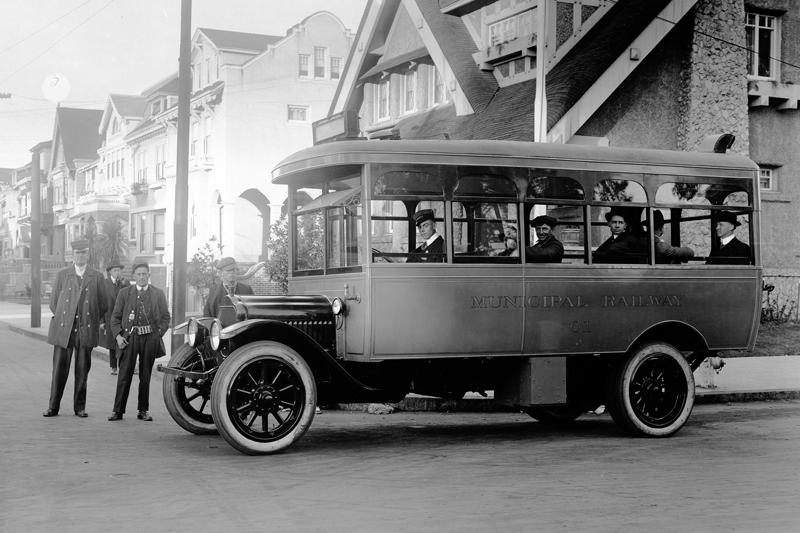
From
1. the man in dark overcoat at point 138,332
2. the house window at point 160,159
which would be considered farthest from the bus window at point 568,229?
the house window at point 160,159

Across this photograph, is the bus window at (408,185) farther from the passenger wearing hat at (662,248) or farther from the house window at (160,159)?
the house window at (160,159)

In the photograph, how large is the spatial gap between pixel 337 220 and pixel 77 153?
223 ft

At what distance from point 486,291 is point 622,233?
172 cm

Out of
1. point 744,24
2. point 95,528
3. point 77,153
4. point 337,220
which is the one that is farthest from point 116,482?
point 77,153

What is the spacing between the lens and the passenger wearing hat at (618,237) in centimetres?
1011

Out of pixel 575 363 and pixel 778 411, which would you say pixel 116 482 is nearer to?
pixel 575 363

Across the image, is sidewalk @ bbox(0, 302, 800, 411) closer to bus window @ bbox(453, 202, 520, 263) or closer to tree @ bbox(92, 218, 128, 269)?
bus window @ bbox(453, 202, 520, 263)

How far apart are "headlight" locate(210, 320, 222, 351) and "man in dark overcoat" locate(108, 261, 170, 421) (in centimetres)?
264

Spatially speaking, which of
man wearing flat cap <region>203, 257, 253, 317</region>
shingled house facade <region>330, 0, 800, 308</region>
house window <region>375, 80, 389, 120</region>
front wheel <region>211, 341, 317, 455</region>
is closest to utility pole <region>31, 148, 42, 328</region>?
house window <region>375, 80, 389, 120</region>

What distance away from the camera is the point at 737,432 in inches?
418

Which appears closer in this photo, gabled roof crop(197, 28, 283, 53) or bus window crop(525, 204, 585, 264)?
bus window crop(525, 204, 585, 264)

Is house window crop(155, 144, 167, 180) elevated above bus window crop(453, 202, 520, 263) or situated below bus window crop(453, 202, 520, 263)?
above

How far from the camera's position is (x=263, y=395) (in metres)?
8.77

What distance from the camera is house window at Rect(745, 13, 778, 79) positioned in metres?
22.3
